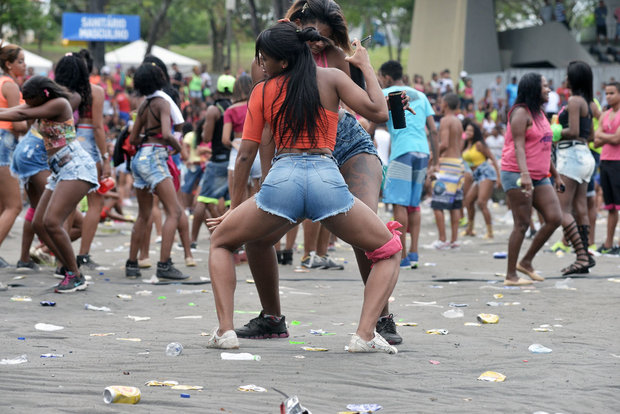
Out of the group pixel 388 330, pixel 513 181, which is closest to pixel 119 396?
pixel 388 330

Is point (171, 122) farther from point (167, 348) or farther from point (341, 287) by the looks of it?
point (167, 348)

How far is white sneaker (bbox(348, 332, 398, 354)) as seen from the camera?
5223 mm

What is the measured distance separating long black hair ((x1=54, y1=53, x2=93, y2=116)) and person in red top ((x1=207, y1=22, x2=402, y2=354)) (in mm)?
3979

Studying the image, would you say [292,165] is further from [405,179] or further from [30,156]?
[405,179]

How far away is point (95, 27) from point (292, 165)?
96.5 ft

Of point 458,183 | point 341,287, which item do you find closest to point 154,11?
point 458,183

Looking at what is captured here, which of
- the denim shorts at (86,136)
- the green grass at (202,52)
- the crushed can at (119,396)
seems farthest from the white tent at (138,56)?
the crushed can at (119,396)

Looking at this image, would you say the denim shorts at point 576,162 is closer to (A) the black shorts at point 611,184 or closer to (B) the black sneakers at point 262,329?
(A) the black shorts at point 611,184

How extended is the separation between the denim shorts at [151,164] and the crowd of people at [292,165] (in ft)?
0.05

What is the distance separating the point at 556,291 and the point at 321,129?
4.26 meters

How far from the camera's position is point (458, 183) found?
1305 cm

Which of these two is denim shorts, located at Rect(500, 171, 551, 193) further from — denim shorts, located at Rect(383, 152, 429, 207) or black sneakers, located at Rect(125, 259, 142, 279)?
black sneakers, located at Rect(125, 259, 142, 279)

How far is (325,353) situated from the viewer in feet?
17.5

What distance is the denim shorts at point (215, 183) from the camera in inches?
436
